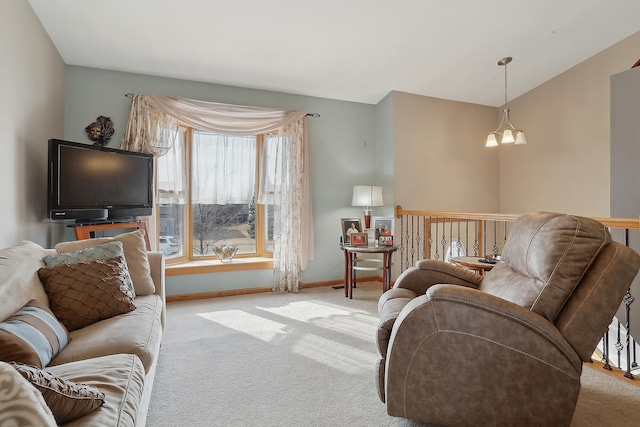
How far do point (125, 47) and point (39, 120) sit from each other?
3.35 feet

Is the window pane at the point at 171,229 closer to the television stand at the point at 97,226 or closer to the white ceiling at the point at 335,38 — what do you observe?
the television stand at the point at 97,226

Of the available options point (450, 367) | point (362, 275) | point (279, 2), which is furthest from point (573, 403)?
point (362, 275)

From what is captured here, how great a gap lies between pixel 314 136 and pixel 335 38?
4.58 feet

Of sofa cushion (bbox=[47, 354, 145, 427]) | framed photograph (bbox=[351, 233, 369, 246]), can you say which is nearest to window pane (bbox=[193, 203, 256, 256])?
framed photograph (bbox=[351, 233, 369, 246])

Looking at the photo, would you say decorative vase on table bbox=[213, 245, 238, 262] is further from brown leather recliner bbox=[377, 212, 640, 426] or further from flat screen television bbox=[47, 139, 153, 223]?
brown leather recliner bbox=[377, 212, 640, 426]

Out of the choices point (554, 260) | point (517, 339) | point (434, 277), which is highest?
point (554, 260)

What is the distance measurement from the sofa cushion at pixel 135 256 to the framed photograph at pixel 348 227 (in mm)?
2364

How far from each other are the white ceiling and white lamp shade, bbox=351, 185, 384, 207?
4.15ft

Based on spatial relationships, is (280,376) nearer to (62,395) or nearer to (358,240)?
(62,395)

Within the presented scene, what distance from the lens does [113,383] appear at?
120 cm

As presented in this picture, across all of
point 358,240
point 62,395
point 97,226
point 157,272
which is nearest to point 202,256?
point 97,226

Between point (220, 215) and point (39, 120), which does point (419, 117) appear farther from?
point (39, 120)

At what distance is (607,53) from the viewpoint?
4152 mm

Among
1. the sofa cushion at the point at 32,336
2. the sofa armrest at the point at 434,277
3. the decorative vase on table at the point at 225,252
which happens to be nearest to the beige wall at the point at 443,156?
the decorative vase on table at the point at 225,252
